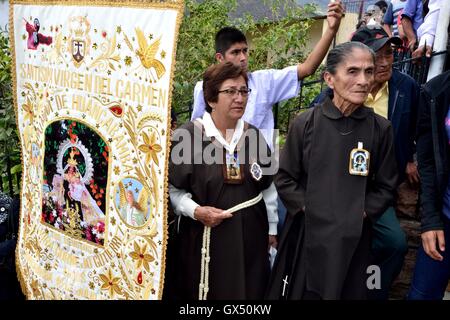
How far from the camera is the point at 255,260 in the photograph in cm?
256

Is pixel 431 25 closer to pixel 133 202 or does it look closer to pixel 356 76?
pixel 356 76

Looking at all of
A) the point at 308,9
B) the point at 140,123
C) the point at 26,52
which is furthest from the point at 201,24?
the point at 140,123

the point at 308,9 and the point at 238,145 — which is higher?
the point at 308,9

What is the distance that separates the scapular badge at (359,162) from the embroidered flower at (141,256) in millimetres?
1087

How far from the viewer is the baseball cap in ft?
8.54

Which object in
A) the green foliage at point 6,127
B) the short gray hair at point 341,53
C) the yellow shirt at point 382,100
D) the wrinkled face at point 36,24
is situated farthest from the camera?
the green foliage at point 6,127

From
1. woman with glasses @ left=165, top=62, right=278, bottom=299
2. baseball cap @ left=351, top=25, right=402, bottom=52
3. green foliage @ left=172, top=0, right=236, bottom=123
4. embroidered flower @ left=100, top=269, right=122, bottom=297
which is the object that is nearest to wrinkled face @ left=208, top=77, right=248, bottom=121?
woman with glasses @ left=165, top=62, right=278, bottom=299

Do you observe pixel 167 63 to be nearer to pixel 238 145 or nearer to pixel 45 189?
pixel 238 145

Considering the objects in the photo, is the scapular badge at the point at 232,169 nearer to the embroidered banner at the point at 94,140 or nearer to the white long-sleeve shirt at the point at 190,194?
the white long-sleeve shirt at the point at 190,194

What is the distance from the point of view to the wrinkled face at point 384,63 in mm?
2623

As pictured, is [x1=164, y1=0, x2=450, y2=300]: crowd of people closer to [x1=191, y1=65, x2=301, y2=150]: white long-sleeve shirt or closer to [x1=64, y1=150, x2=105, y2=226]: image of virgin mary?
[x1=191, y1=65, x2=301, y2=150]: white long-sleeve shirt

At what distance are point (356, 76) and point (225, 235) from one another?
3.51ft

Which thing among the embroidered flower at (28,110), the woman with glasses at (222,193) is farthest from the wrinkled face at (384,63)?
the embroidered flower at (28,110)
